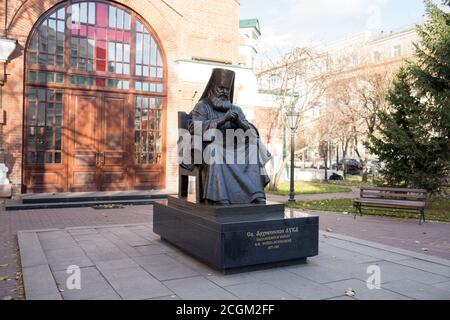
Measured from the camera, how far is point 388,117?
12672 mm

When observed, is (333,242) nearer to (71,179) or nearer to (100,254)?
(100,254)

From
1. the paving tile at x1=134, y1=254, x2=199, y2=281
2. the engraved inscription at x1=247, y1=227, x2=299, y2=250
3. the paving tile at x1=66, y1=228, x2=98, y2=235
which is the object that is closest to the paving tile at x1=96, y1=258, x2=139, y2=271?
the paving tile at x1=134, y1=254, x2=199, y2=281

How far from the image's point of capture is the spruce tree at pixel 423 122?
12031mm

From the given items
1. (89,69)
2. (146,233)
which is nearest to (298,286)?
(146,233)

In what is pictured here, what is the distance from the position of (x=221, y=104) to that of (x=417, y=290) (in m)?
3.48

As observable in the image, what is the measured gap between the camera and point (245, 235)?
497 cm

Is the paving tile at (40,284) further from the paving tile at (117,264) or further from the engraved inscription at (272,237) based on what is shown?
the engraved inscription at (272,237)

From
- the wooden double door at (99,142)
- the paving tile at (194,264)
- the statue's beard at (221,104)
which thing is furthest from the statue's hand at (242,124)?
the wooden double door at (99,142)

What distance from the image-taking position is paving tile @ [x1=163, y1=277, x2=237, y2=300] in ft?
13.7

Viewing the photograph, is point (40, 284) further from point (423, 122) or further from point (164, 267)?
point (423, 122)

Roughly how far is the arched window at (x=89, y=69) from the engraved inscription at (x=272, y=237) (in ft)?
30.4

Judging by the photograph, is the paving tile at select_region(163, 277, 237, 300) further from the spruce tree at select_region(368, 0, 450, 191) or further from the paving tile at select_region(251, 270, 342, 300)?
the spruce tree at select_region(368, 0, 450, 191)

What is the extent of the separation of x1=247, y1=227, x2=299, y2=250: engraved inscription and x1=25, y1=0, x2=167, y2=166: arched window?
30.4 feet

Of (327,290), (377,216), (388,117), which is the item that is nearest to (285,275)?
(327,290)
